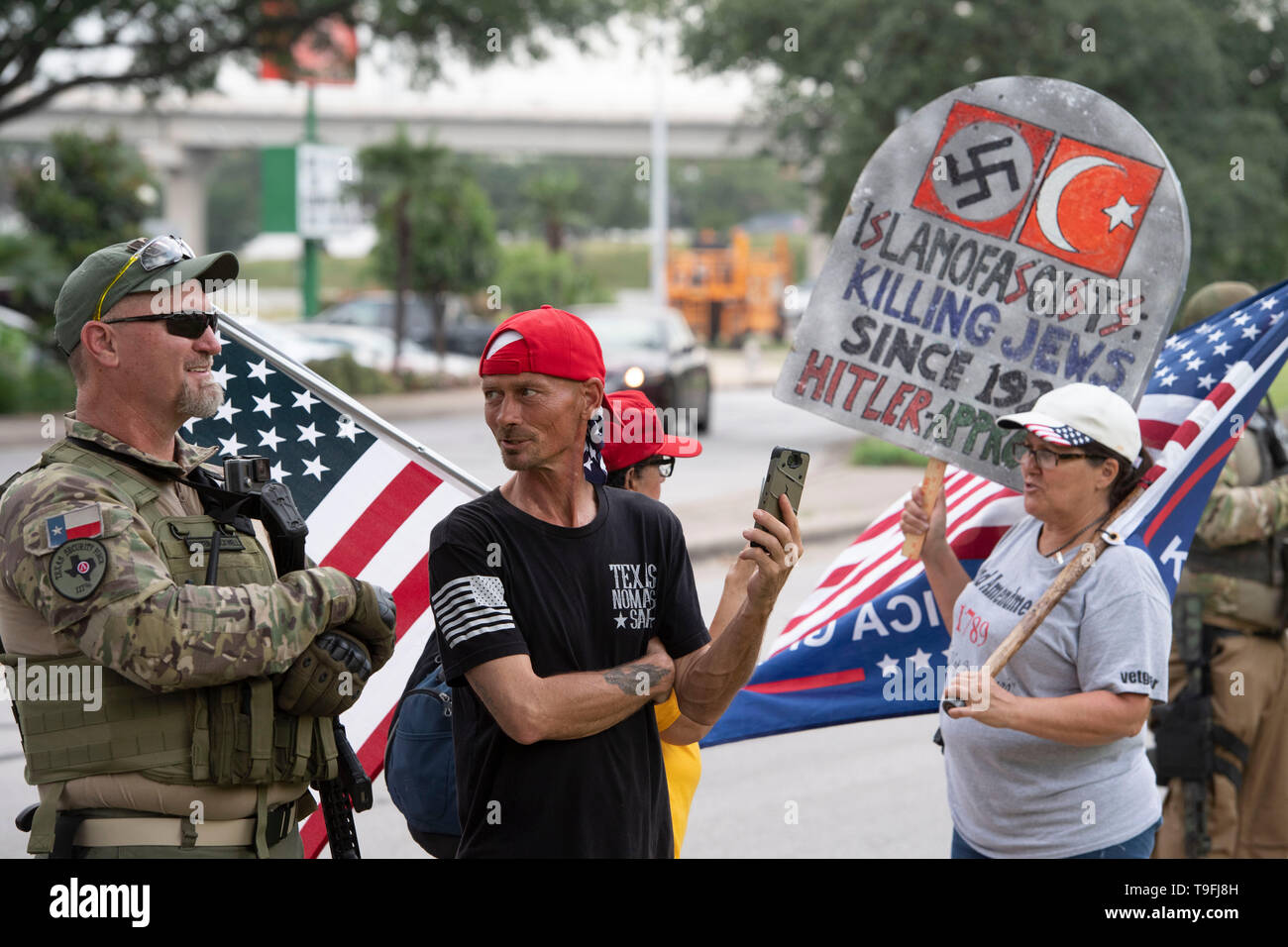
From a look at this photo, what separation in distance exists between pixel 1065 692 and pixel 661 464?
1109mm

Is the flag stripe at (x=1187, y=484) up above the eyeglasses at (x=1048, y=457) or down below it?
below

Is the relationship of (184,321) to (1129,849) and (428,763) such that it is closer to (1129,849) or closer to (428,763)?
(428,763)

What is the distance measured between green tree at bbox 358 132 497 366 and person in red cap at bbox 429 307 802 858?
85.3 ft

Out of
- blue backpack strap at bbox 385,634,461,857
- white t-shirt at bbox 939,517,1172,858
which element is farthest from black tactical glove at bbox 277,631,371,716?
white t-shirt at bbox 939,517,1172,858

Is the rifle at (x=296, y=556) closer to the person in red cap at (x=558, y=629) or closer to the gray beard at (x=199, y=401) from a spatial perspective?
the gray beard at (x=199, y=401)

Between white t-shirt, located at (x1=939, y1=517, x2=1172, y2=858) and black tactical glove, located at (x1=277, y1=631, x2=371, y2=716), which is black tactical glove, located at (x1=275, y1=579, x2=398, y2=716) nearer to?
black tactical glove, located at (x1=277, y1=631, x2=371, y2=716)

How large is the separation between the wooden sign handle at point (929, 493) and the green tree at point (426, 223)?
25030 mm

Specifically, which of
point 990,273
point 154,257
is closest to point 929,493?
point 990,273

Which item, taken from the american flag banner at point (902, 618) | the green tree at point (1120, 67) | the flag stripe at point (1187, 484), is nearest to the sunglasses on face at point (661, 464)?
the american flag banner at point (902, 618)

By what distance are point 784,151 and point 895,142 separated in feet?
59.4

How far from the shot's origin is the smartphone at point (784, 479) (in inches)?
108

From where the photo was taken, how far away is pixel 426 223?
1137 inches
